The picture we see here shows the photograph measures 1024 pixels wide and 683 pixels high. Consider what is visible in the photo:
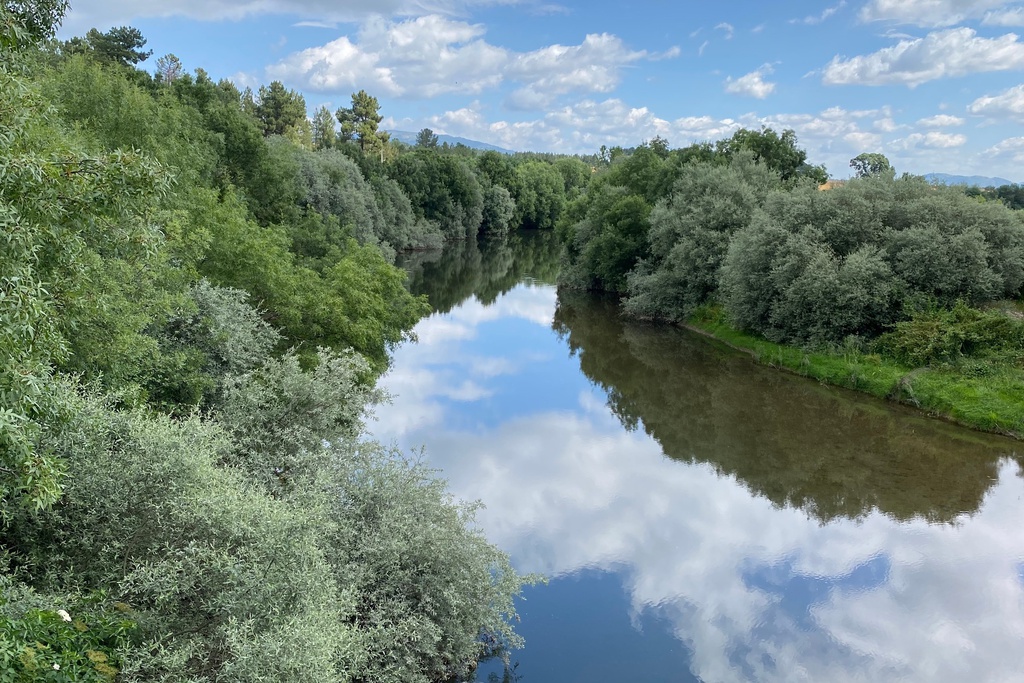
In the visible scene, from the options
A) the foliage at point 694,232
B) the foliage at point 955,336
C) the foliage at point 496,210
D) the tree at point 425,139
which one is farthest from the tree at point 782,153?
the tree at point 425,139

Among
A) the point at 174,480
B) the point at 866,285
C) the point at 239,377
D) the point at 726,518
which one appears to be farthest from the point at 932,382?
the point at 174,480

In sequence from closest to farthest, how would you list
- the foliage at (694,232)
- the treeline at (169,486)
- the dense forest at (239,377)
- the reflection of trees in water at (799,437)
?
the treeline at (169,486), the dense forest at (239,377), the reflection of trees in water at (799,437), the foliage at (694,232)

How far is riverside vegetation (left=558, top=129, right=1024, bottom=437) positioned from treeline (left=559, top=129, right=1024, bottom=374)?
2.5 inches

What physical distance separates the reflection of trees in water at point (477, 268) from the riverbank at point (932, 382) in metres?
23.5

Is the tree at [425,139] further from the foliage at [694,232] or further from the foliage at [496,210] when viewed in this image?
the foliage at [694,232]

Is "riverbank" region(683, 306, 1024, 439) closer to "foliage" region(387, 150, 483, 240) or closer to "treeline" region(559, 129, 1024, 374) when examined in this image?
"treeline" region(559, 129, 1024, 374)

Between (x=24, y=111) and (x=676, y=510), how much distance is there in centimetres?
1644

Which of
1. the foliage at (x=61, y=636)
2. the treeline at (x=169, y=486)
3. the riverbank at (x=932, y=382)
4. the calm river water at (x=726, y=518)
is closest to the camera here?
the foliage at (x=61, y=636)

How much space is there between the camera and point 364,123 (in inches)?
3748

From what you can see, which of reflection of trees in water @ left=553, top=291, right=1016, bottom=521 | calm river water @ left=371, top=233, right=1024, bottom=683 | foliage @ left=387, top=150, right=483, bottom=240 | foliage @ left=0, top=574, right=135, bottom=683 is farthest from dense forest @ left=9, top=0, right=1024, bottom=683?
foliage @ left=387, top=150, right=483, bottom=240

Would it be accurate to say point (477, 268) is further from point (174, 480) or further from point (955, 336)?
point (174, 480)

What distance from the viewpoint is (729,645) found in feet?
44.9

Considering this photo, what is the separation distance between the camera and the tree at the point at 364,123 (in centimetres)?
9475

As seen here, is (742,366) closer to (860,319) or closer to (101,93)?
(860,319)
